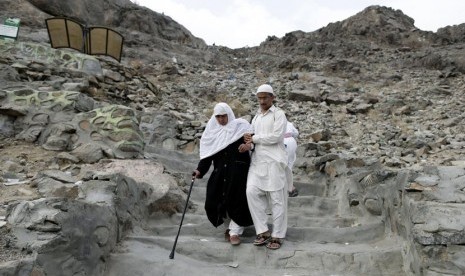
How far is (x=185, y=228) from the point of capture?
4547mm

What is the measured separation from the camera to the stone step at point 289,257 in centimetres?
377

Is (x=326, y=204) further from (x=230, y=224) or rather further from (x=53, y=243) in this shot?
(x=53, y=243)

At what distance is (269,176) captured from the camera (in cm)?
409

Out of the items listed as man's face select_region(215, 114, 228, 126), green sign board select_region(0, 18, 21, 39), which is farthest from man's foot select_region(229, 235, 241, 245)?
green sign board select_region(0, 18, 21, 39)

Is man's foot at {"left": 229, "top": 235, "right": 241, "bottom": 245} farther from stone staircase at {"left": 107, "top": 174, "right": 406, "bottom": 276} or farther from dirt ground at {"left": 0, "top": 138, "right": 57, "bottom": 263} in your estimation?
dirt ground at {"left": 0, "top": 138, "right": 57, "bottom": 263}

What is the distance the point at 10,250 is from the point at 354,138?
8072 millimetres

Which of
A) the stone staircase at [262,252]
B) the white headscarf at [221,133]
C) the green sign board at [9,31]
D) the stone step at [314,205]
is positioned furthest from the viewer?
the green sign board at [9,31]

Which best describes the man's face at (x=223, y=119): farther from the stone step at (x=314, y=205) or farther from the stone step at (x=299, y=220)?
the stone step at (x=314, y=205)

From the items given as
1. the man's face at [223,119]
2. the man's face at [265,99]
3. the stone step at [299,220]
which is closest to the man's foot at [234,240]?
the stone step at [299,220]

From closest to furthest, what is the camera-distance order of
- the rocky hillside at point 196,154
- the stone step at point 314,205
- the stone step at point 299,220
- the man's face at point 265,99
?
the rocky hillside at point 196,154, the man's face at point 265,99, the stone step at point 299,220, the stone step at point 314,205

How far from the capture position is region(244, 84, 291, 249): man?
13.2ft

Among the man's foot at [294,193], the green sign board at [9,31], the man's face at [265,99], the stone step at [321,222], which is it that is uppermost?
the green sign board at [9,31]

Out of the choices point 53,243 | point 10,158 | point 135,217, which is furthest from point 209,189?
point 10,158

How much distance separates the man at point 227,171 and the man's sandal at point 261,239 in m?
0.19
